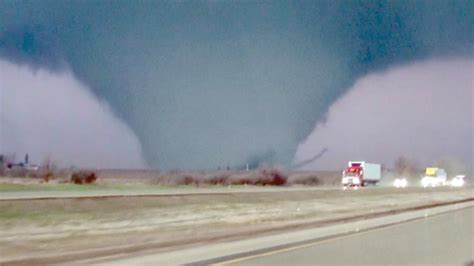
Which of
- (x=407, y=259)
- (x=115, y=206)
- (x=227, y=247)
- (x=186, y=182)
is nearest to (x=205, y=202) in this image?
(x=115, y=206)

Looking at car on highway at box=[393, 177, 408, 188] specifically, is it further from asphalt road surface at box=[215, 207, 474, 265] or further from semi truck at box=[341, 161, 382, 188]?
asphalt road surface at box=[215, 207, 474, 265]

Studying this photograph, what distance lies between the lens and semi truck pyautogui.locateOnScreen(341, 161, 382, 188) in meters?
94.2

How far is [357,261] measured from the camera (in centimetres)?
1745

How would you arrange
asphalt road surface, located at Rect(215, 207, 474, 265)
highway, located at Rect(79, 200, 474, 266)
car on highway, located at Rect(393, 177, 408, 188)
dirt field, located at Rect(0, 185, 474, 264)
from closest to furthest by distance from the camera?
highway, located at Rect(79, 200, 474, 266), asphalt road surface, located at Rect(215, 207, 474, 265), dirt field, located at Rect(0, 185, 474, 264), car on highway, located at Rect(393, 177, 408, 188)

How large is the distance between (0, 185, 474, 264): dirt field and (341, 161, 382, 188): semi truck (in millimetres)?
39796

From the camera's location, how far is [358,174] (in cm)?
9512

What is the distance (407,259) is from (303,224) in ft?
42.5

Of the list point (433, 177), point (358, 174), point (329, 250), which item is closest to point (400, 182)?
point (433, 177)

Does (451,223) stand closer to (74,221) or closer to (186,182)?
(74,221)

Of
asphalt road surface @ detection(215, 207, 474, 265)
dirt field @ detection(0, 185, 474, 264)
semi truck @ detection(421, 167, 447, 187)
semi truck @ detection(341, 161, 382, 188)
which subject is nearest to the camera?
asphalt road surface @ detection(215, 207, 474, 265)

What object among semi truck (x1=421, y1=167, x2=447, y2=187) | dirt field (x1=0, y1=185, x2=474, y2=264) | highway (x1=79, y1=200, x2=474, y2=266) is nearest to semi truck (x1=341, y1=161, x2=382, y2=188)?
semi truck (x1=421, y1=167, x2=447, y2=187)

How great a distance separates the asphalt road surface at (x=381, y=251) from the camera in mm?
17391

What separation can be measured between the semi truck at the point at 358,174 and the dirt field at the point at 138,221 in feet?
131

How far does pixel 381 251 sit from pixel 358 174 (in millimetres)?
76028
